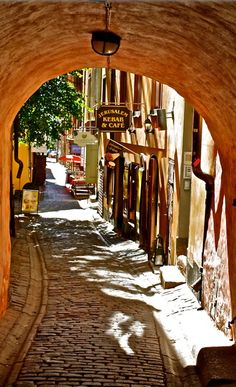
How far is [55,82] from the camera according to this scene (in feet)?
67.8

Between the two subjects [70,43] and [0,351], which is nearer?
[70,43]

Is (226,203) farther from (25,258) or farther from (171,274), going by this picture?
(25,258)

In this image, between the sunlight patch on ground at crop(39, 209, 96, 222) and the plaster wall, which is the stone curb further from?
the sunlight patch on ground at crop(39, 209, 96, 222)

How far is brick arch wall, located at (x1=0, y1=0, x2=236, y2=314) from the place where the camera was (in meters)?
4.98

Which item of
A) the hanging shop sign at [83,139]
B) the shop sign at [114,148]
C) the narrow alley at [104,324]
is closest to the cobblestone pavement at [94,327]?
the narrow alley at [104,324]

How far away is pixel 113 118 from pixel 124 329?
8526 millimetres

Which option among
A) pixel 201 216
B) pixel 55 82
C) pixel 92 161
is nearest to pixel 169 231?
pixel 201 216

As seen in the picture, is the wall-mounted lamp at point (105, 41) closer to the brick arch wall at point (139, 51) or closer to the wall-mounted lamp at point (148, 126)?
the brick arch wall at point (139, 51)

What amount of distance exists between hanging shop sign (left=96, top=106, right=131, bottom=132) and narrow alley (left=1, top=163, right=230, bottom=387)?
12.0 ft

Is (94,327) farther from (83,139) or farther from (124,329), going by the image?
(83,139)

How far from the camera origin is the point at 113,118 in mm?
16531

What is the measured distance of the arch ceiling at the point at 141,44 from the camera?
16.1 feet

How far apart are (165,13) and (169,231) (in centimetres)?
926

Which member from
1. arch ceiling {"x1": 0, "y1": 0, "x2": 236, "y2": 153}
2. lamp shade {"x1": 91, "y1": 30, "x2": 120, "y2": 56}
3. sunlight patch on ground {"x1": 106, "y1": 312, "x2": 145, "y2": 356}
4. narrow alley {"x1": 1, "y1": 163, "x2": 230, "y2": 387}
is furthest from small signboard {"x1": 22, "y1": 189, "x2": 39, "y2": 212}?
lamp shade {"x1": 91, "y1": 30, "x2": 120, "y2": 56}
